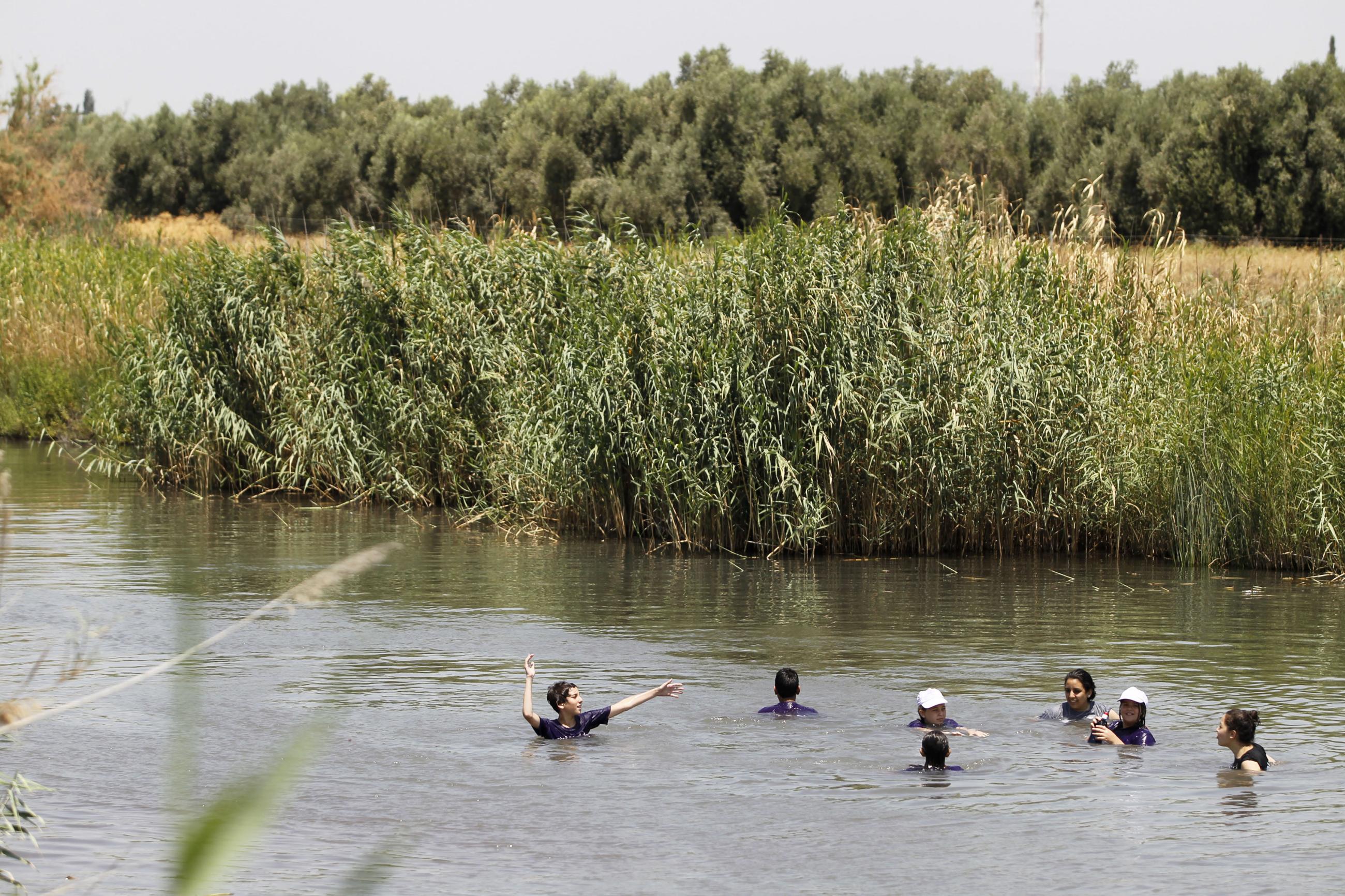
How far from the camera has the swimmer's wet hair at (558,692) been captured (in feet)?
33.1

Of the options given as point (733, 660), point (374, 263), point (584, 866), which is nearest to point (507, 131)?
point (374, 263)

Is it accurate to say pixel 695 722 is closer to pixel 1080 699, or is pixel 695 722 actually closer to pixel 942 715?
pixel 942 715

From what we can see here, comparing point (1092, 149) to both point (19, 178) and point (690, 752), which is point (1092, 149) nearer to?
point (19, 178)

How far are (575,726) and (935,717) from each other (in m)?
2.37

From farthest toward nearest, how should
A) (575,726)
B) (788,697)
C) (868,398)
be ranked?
(868,398)
(788,697)
(575,726)

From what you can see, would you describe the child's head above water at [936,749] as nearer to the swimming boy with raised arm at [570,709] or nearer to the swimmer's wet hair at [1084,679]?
the swimmer's wet hair at [1084,679]

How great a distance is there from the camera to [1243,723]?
30.0 feet

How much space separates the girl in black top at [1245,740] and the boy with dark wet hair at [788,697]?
2.69 meters

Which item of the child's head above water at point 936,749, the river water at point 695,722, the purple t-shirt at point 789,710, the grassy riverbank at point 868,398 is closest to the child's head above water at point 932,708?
the river water at point 695,722

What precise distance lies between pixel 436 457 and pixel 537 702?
993 cm

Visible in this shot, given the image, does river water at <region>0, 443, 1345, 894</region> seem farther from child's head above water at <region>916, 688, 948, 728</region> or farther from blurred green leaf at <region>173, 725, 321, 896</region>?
blurred green leaf at <region>173, 725, 321, 896</region>

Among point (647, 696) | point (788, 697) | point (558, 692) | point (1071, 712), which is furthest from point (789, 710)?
point (1071, 712)

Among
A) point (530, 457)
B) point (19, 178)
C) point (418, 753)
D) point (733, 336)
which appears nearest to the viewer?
point (418, 753)

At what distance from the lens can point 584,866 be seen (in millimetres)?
7629
